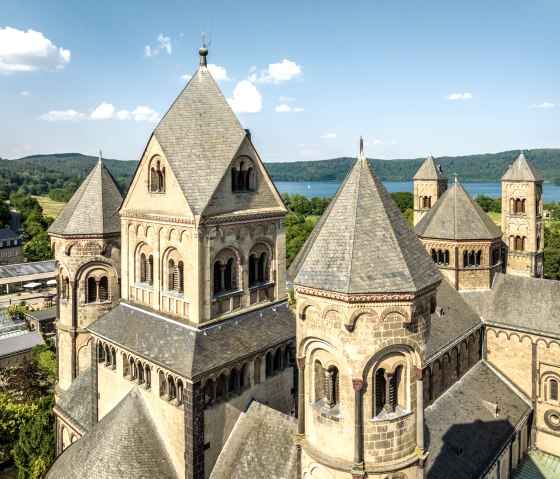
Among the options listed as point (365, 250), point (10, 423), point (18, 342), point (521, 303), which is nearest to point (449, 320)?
point (521, 303)

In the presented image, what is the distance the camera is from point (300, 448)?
15.5m

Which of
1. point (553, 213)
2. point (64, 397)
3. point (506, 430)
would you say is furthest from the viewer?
point (553, 213)

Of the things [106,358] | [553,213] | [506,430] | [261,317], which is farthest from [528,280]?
[553,213]

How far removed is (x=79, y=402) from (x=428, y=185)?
38.2 m

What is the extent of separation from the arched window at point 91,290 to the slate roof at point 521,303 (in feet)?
83.2

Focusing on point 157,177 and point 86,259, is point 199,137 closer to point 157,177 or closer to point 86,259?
point 157,177

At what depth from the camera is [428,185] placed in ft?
162

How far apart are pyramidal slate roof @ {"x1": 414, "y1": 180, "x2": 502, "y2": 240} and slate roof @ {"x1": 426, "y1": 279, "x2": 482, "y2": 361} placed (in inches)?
147

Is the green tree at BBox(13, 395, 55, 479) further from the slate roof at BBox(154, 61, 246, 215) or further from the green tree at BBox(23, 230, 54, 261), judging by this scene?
the green tree at BBox(23, 230, 54, 261)

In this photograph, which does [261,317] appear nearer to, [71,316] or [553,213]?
[71,316]

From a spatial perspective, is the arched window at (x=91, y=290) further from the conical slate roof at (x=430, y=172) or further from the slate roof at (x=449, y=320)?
the conical slate roof at (x=430, y=172)

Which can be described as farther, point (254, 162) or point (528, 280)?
point (528, 280)

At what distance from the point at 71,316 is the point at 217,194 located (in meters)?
12.8

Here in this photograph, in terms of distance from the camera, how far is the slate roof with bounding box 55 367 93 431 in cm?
2369
